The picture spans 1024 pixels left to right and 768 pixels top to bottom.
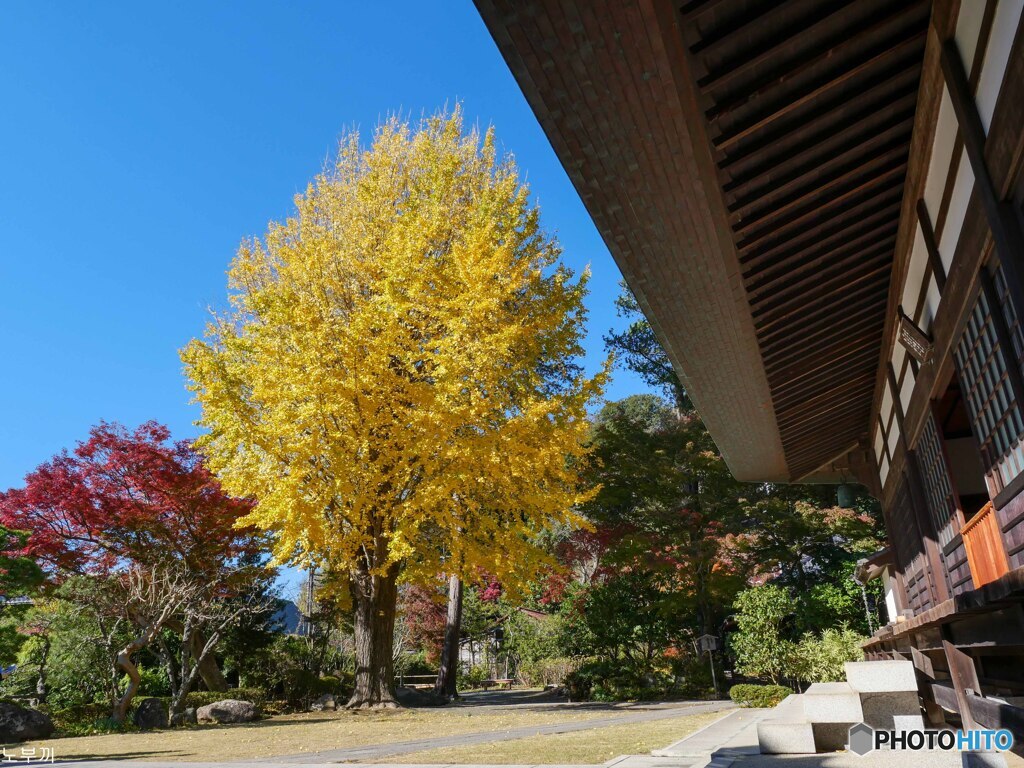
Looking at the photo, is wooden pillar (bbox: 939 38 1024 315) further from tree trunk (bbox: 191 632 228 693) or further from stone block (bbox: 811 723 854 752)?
tree trunk (bbox: 191 632 228 693)

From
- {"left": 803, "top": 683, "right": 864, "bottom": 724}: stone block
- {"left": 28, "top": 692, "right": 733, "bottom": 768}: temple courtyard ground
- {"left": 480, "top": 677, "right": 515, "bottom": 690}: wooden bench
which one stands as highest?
{"left": 803, "top": 683, "right": 864, "bottom": 724}: stone block

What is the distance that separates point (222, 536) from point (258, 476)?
5.58 meters

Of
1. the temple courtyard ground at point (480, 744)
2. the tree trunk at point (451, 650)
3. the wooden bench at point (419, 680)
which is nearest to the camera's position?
the temple courtyard ground at point (480, 744)

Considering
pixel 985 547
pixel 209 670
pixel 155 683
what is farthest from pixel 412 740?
pixel 155 683

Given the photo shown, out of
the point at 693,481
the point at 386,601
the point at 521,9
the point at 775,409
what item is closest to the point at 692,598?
the point at 693,481

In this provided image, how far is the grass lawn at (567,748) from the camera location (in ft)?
20.8

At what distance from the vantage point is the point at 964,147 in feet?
11.7

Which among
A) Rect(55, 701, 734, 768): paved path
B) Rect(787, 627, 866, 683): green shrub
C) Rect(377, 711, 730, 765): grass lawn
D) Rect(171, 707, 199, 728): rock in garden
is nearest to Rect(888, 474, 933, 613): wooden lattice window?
Rect(377, 711, 730, 765): grass lawn

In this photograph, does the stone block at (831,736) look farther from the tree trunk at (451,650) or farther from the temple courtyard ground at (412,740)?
the tree trunk at (451,650)

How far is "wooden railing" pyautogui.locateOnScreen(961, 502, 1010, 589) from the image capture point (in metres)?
4.33

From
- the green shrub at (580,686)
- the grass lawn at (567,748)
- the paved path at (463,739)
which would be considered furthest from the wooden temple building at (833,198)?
the green shrub at (580,686)

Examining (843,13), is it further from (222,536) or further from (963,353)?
(222,536)

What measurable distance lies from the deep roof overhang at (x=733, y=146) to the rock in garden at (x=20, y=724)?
1206cm

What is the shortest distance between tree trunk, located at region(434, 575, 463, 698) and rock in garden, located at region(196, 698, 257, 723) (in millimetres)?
6544
